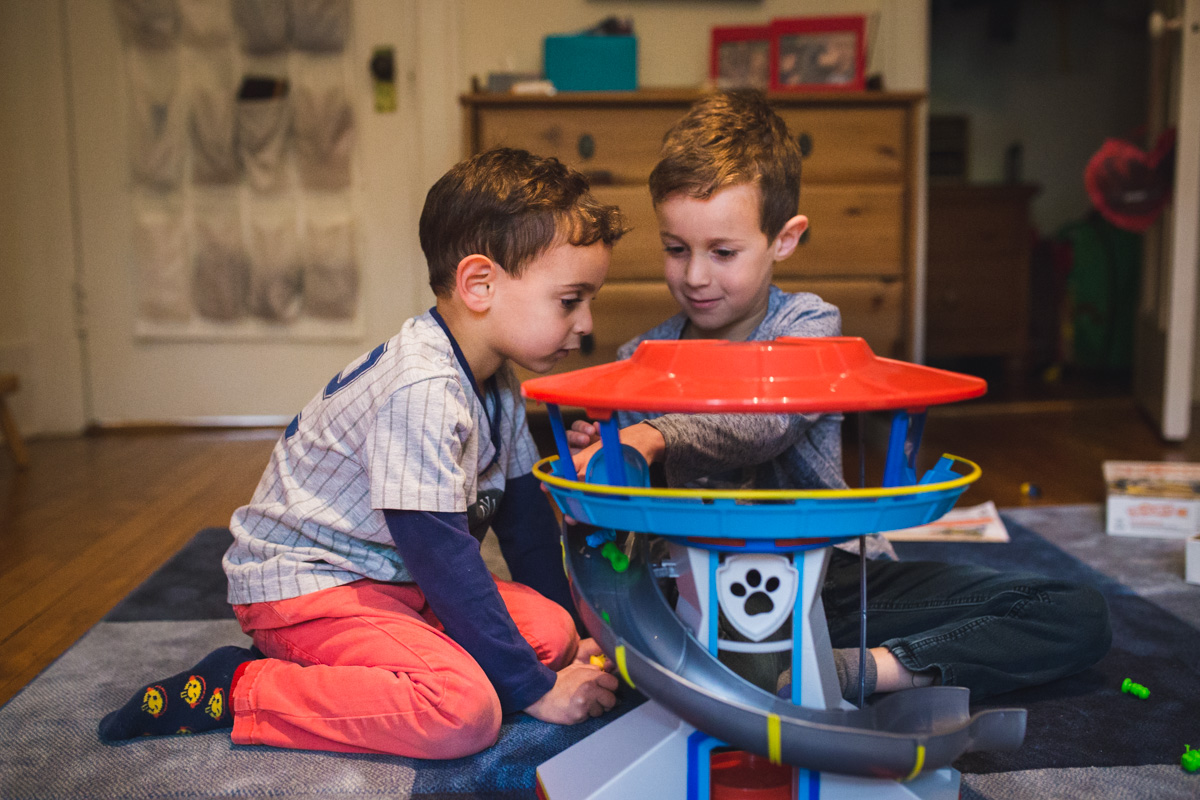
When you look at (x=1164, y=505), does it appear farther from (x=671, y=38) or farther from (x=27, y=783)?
(x=671, y=38)

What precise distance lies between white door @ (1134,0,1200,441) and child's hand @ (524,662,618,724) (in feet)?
6.48

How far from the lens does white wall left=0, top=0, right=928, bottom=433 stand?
255cm

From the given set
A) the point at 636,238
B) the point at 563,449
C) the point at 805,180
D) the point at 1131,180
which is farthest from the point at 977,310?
the point at 563,449

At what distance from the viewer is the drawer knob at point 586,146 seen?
86.1 inches

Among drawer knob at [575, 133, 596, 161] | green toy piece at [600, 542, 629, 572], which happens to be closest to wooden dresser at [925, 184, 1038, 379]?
drawer knob at [575, 133, 596, 161]

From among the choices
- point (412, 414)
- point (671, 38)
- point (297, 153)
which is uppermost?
point (671, 38)

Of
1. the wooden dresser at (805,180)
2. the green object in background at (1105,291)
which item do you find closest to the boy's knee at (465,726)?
the wooden dresser at (805,180)

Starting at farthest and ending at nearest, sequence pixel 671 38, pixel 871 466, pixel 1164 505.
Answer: pixel 671 38 < pixel 871 466 < pixel 1164 505

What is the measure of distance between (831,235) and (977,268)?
147 cm

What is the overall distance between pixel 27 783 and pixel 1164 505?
1551 millimetres

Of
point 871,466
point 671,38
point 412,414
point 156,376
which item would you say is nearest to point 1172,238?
point 871,466

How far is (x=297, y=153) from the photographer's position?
2617 mm

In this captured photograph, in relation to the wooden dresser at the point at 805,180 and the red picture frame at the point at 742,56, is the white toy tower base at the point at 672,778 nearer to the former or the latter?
the wooden dresser at the point at 805,180

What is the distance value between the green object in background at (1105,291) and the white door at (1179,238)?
984mm
